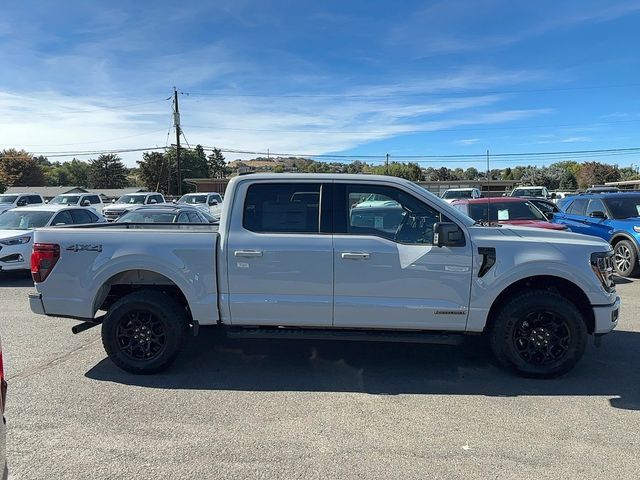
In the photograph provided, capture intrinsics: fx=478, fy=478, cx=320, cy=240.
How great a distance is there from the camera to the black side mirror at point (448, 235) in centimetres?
446

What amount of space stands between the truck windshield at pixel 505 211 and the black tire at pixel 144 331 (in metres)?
7.60

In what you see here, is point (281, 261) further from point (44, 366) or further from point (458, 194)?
point (458, 194)

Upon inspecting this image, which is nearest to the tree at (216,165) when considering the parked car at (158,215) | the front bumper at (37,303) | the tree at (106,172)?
the tree at (106,172)

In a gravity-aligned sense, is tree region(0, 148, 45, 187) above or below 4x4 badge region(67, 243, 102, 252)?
above

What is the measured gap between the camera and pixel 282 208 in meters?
4.82

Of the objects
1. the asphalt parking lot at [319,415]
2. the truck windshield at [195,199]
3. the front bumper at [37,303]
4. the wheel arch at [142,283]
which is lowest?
the asphalt parking lot at [319,415]

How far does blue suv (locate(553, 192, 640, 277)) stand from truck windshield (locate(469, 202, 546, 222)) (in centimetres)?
149

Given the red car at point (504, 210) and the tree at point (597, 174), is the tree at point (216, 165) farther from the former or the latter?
the red car at point (504, 210)

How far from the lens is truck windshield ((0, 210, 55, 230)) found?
10930 millimetres

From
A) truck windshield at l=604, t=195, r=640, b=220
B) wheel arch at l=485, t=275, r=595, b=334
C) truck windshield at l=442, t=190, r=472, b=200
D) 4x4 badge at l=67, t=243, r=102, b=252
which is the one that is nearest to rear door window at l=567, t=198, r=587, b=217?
truck windshield at l=604, t=195, r=640, b=220

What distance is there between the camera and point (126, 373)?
4.86 m

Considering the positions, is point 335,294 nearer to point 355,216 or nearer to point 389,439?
point 355,216

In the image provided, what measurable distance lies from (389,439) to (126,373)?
9.21ft

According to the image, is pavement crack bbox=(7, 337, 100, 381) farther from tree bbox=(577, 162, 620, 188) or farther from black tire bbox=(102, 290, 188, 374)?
tree bbox=(577, 162, 620, 188)
